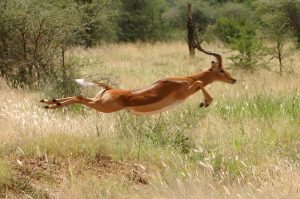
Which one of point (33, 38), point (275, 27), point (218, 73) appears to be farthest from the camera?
point (275, 27)

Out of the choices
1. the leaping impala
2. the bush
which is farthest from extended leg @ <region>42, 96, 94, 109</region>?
the bush

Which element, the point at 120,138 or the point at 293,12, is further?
the point at 293,12

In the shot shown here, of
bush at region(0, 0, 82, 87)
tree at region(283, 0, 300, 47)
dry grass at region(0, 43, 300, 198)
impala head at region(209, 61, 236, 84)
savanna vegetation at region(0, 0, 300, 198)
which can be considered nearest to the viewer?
dry grass at region(0, 43, 300, 198)

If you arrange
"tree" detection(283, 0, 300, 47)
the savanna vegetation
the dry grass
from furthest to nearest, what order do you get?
"tree" detection(283, 0, 300, 47), the savanna vegetation, the dry grass

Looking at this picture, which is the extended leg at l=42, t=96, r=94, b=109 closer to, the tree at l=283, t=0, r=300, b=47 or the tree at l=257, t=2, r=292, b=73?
the tree at l=257, t=2, r=292, b=73

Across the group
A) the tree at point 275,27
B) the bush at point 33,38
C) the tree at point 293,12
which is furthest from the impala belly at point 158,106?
the tree at point 293,12

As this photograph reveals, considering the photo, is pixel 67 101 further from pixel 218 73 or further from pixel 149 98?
pixel 218 73

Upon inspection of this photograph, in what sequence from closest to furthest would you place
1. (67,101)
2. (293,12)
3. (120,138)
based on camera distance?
(67,101)
(120,138)
(293,12)

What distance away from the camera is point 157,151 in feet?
18.2

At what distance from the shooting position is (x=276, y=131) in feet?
20.2

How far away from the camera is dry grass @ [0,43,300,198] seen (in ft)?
13.8

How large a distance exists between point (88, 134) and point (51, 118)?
0.93 meters

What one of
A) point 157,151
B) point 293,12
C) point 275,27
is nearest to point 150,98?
point 157,151

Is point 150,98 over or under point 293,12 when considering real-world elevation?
over
